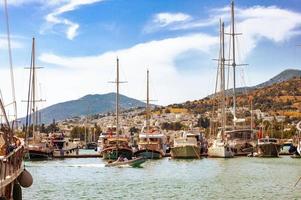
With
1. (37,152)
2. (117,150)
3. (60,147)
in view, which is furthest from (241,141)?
(60,147)

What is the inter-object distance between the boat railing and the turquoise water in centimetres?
951

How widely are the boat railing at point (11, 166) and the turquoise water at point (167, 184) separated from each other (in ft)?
31.2

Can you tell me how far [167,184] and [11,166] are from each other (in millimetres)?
23961

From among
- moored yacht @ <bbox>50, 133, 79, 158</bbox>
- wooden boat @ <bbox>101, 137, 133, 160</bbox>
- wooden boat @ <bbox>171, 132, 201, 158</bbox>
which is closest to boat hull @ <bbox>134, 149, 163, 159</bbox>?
wooden boat @ <bbox>171, 132, 201, 158</bbox>

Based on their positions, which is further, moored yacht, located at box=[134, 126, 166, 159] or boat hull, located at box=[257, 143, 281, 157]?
boat hull, located at box=[257, 143, 281, 157]

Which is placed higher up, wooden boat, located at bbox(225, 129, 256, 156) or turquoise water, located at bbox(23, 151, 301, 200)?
wooden boat, located at bbox(225, 129, 256, 156)

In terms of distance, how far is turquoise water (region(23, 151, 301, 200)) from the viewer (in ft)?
133

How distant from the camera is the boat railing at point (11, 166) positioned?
23.2m

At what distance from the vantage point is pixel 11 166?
86.2 feet

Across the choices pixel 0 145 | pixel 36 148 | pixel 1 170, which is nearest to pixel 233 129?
pixel 36 148

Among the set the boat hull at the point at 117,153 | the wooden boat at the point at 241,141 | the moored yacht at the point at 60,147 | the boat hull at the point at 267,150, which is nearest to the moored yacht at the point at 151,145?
the boat hull at the point at 117,153

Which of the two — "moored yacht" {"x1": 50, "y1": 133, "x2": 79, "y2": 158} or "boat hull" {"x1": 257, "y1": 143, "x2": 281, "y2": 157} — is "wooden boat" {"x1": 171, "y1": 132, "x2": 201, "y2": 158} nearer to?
"boat hull" {"x1": 257, "y1": 143, "x2": 281, "y2": 157}

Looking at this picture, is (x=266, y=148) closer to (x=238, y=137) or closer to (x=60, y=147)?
(x=238, y=137)

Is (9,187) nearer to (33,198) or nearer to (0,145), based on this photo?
(0,145)
